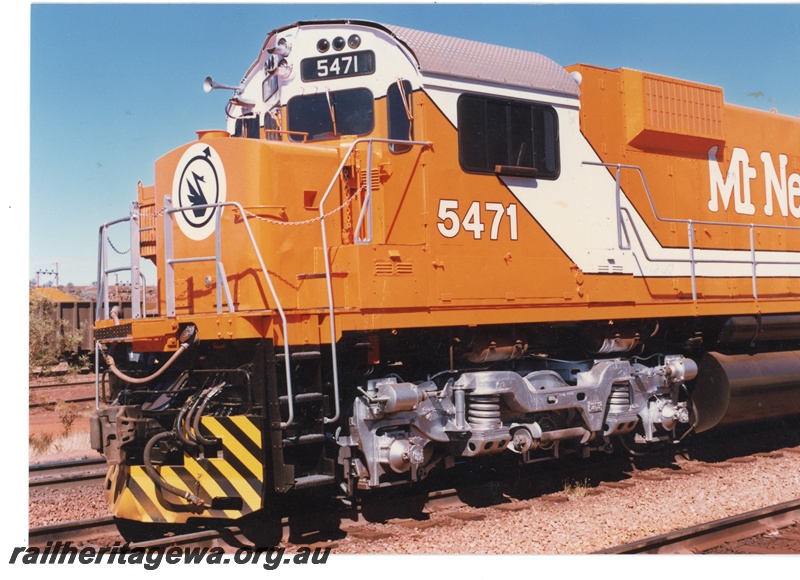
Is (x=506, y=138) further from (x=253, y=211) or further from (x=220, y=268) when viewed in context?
(x=220, y=268)

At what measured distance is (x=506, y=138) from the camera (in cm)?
683

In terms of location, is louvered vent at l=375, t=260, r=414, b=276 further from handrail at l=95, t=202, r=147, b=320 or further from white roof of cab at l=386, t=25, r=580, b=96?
handrail at l=95, t=202, r=147, b=320

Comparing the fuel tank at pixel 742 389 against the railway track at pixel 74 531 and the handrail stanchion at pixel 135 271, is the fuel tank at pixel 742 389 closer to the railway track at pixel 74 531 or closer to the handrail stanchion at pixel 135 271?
the handrail stanchion at pixel 135 271

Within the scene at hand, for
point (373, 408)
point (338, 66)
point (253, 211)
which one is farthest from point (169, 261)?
point (338, 66)

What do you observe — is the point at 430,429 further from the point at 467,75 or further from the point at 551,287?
the point at 467,75

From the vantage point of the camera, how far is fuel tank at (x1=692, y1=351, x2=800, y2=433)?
843 centimetres

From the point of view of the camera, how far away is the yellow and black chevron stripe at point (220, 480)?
564 cm

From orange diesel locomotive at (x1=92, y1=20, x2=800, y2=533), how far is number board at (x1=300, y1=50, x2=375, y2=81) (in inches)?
0.7

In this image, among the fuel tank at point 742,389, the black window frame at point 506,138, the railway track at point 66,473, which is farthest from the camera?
the fuel tank at point 742,389

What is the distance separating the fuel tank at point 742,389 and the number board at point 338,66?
4.82 m

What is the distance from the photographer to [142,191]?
735 cm

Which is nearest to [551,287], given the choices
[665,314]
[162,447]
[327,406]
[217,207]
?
[665,314]

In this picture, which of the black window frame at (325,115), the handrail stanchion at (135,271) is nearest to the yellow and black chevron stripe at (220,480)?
the handrail stanchion at (135,271)

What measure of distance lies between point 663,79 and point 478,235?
122 inches
